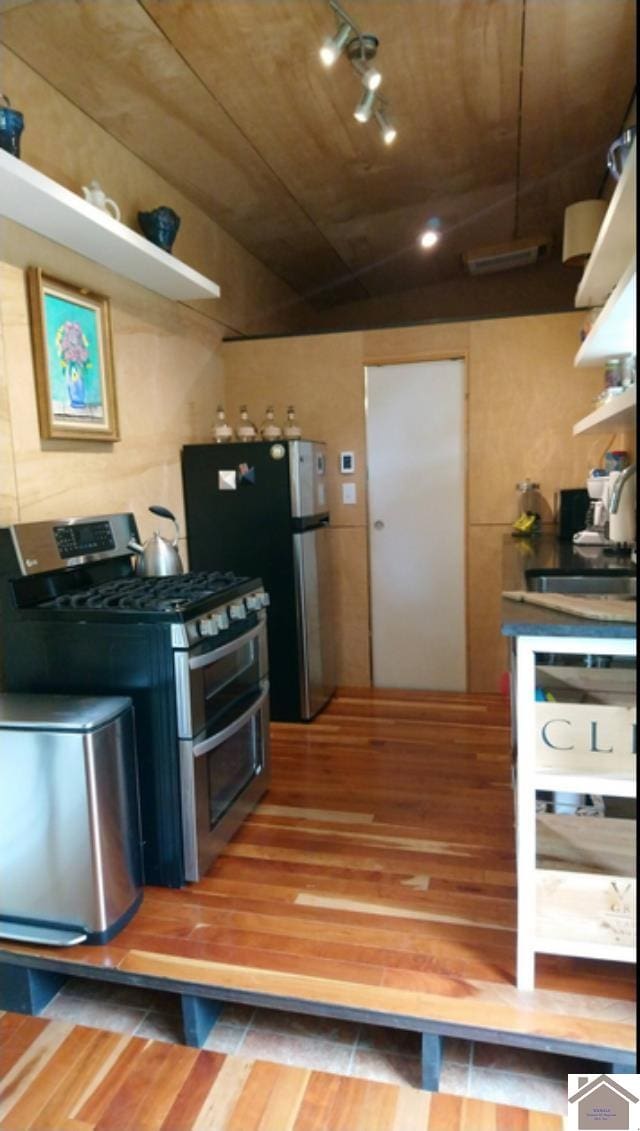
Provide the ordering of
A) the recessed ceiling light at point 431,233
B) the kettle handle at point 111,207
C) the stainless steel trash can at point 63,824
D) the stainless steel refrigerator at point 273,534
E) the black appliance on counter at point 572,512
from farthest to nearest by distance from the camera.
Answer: the recessed ceiling light at point 431,233 → the stainless steel refrigerator at point 273,534 → the black appliance on counter at point 572,512 → the kettle handle at point 111,207 → the stainless steel trash can at point 63,824

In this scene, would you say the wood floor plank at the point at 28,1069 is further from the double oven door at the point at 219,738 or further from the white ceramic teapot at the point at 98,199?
the white ceramic teapot at the point at 98,199

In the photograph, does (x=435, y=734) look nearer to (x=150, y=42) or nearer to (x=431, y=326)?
(x=431, y=326)

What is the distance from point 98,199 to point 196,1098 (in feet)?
9.18

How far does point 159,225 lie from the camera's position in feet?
9.39

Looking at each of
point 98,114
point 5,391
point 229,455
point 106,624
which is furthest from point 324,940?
point 98,114

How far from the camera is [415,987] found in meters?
1.58

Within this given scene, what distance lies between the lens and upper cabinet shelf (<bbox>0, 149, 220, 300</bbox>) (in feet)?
6.49

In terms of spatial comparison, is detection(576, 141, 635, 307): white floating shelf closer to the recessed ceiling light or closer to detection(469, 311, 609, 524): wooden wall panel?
detection(469, 311, 609, 524): wooden wall panel

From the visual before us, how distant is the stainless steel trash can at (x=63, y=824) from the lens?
1.74 m

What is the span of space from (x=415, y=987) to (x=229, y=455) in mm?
2454

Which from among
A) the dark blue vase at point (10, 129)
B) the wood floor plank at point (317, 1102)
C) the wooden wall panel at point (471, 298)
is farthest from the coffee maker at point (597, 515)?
the wooden wall panel at point (471, 298)

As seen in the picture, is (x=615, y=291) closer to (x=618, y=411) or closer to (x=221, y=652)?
(x=618, y=411)

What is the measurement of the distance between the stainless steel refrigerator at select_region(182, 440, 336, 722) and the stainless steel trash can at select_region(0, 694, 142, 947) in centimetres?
157

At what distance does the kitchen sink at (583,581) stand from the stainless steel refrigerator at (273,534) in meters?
1.44
